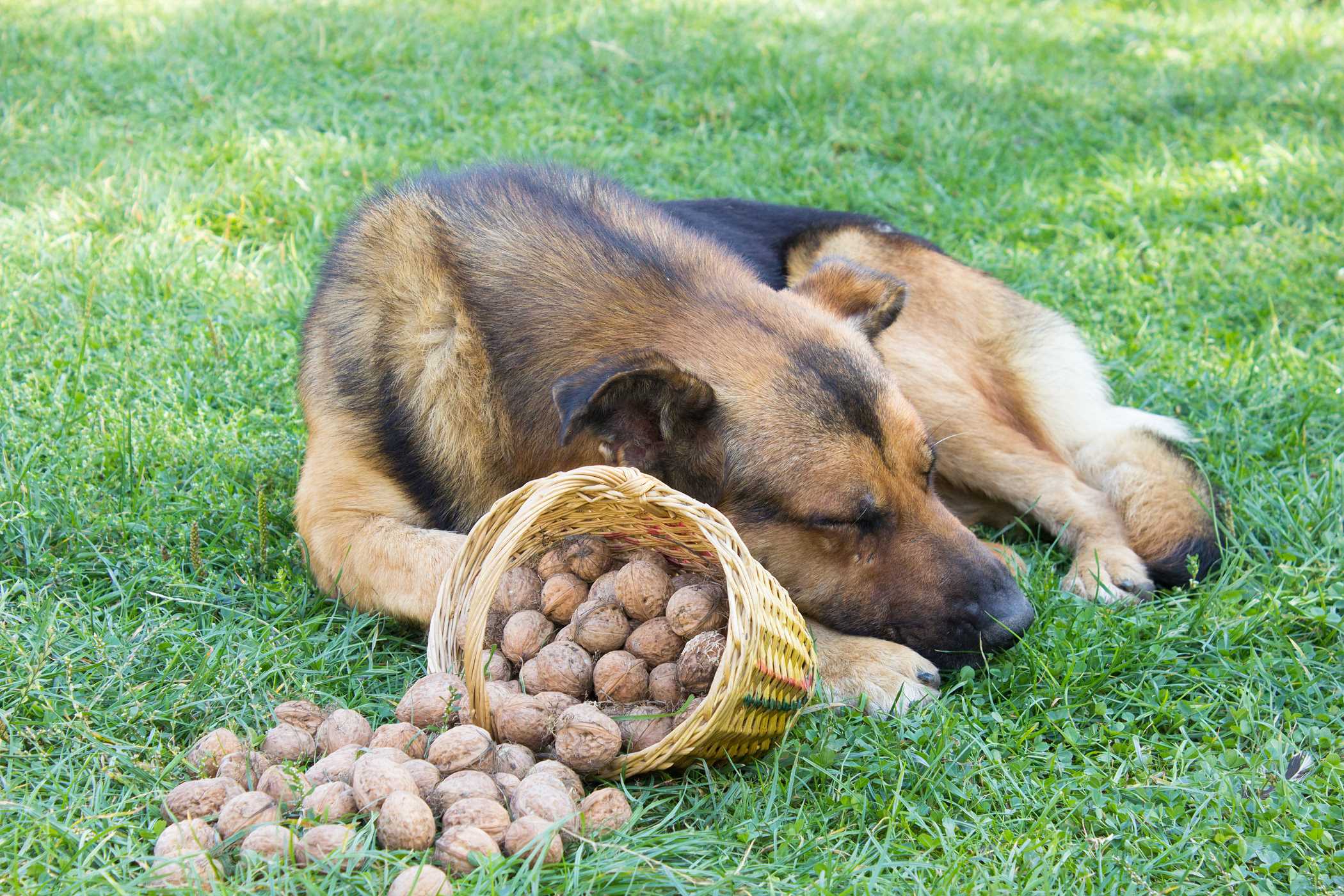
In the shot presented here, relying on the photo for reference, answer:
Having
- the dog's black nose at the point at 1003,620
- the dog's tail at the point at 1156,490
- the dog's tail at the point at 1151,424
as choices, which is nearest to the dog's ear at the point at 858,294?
the dog's black nose at the point at 1003,620

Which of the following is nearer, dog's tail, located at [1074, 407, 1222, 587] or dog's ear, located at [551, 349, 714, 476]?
dog's ear, located at [551, 349, 714, 476]

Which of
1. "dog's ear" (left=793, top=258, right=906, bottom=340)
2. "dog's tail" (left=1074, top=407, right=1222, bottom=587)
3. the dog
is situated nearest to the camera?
"dog's ear" (left=793, top=258, right=906, bottom=340)

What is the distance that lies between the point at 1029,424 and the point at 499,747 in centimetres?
305

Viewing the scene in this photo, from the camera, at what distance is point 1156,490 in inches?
174

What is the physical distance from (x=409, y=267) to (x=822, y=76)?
5243mm

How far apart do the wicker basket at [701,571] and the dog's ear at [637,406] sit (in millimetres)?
183

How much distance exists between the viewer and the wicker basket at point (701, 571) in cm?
284

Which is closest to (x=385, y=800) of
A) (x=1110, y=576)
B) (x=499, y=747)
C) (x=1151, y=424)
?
(x=499, y=747)

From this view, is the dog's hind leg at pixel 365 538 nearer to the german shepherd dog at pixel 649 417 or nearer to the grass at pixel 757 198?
the german shepherd dog at pixel 649 417

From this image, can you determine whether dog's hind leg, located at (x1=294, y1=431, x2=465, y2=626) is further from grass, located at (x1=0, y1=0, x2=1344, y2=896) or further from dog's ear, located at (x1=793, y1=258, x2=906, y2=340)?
dog's ear, located at (x1=793, y1=258, x2=906, y2=340)

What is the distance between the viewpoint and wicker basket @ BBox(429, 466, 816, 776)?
112 inches

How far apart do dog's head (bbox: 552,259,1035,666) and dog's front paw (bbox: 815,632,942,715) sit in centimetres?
8

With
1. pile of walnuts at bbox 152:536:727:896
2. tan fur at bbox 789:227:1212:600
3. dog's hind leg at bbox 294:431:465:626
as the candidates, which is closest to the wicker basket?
pile of walnuts at bbox 152:536:727:896

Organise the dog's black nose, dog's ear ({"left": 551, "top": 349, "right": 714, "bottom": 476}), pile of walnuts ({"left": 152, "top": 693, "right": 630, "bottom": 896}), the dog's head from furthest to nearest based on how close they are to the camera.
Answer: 1. the dog's black nose
2. the dog's head
3. dog's ear ({"left": 551, "top": 349, "right": 714, "bottom": 476})
4. pile of walnuts ({"left": 152, "top": 693, "right": 630, "bottom": 896})
